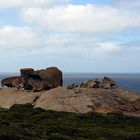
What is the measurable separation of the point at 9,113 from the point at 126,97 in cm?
1307

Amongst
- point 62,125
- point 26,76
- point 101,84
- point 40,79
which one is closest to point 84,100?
point 101,84

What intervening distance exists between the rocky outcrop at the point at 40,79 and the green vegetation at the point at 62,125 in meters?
5.49

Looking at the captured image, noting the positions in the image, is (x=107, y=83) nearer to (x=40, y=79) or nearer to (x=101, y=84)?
(x=101, y=84)

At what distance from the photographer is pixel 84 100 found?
47.8m

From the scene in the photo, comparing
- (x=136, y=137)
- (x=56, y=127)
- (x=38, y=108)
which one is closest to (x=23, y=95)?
(x=38, y=108)

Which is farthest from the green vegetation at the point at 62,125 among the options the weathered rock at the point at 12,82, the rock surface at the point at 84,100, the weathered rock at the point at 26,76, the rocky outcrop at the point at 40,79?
the weathered rock at the point at 12,82

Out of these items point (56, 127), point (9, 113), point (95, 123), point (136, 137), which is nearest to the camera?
point (136, 137)

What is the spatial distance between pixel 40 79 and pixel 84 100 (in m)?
8.91

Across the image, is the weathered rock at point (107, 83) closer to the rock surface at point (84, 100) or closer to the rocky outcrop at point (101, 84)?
the rocky outcrop at point (101, 84)

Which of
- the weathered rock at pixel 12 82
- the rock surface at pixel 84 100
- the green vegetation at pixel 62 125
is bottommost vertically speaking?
the green vegetation at pixel 62 125

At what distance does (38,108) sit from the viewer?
157 ft

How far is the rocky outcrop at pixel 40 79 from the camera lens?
54750 mm

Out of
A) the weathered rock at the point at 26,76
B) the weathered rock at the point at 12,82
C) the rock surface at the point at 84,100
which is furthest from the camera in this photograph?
the weathered rock at the point at 12,82

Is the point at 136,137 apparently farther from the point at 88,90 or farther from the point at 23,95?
the point at 23,95
